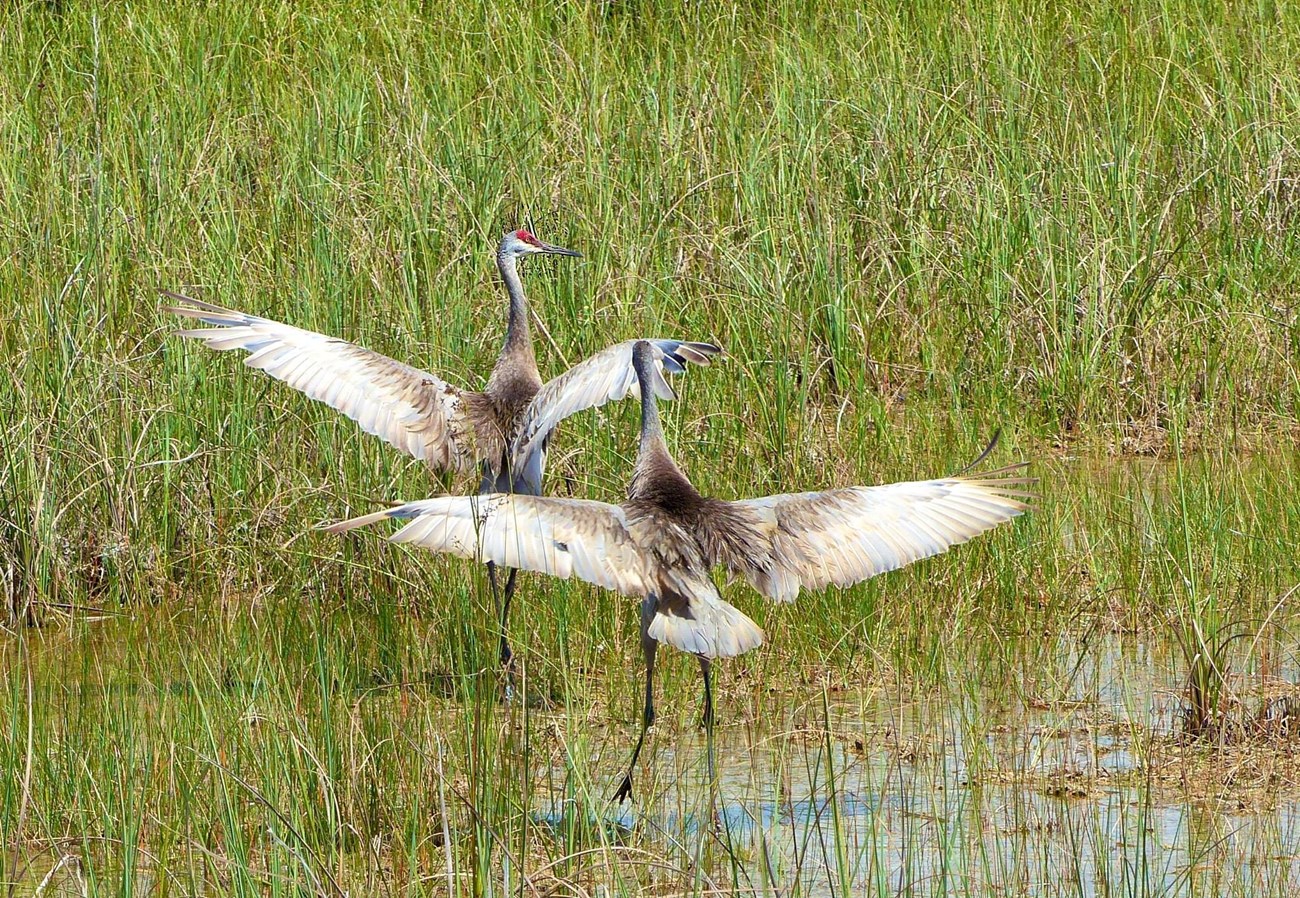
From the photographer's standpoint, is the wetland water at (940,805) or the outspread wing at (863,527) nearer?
the wetland water at (940,805)

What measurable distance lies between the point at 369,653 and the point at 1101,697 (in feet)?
6.60

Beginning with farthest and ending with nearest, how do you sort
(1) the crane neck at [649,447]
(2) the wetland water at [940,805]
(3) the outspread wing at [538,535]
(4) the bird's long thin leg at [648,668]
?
(1) the crane neck at [649,447] < (4) the bird's long thin leg at [648,668] < (3) the outspread wing at [538,535] < (2) the wetland water at [940,805]

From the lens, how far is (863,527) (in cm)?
448

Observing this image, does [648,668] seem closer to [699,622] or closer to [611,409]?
[699,622]

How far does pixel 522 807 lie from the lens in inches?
142

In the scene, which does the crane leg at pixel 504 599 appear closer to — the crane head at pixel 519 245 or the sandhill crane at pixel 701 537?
the sandhill crane at pixel 701 537

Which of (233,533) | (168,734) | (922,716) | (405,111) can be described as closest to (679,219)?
(405,111)

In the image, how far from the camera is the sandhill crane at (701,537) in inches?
163

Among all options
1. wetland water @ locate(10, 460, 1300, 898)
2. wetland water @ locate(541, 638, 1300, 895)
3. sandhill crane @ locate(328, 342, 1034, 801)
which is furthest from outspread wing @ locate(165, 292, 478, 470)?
wetland water @ locate(541, 638, 1300, 895)

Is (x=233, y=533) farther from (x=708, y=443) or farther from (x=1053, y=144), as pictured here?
(x=1053, y=144)

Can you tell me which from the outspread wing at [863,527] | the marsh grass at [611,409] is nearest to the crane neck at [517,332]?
the marsh grass at [611,409]

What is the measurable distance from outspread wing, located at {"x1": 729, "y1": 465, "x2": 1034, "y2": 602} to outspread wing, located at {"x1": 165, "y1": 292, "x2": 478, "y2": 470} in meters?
1.33

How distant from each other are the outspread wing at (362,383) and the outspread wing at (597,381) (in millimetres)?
306

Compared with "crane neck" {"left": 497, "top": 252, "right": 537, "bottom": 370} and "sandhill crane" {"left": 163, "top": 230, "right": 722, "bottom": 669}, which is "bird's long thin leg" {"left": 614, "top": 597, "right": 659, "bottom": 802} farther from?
"crane neck" {"left": 497, "top": 252, "right": 537, "bottom": 370}
